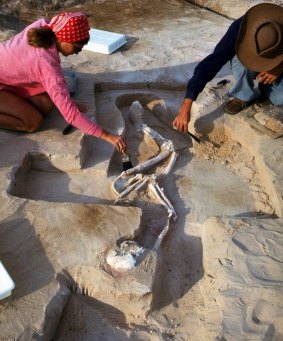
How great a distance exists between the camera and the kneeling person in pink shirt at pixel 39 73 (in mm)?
2836

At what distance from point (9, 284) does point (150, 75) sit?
300 cm

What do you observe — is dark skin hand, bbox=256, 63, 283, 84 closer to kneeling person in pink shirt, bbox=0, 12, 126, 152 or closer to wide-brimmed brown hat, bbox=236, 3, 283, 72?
wide-brimmed brown hat, bbox=236, 3, 283, 72

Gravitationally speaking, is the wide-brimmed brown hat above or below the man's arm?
above

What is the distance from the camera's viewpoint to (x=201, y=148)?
3773 millimetres

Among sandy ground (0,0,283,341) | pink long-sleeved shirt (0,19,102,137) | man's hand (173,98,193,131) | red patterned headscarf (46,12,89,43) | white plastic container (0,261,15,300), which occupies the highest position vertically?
A: red patterned headscarf (46,12,89,43)

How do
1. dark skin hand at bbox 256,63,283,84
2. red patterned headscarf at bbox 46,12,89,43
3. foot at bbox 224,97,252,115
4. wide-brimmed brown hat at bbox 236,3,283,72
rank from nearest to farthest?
red patterned headscarf at bbox 46,12,89,43 → wide-brimmed brown hat at bbox 236,3,283,72 → dark skin hand at bbox 256,63,283,84 → foot at bbox 224,97,252,115

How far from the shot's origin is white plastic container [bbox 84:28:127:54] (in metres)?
4.86

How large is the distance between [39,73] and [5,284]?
159 cm

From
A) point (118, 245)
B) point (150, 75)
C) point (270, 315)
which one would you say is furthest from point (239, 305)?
point (150, 75)

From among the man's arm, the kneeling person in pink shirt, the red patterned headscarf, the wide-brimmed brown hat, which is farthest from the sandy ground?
the red patterned headscarf

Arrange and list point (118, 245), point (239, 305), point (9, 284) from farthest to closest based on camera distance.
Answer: point (118, 245), point (239, 305), point (9, 284)

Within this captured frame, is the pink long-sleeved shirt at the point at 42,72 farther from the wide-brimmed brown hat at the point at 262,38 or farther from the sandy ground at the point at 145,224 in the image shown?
the wide-brimmed brown hat at the point at 262,38

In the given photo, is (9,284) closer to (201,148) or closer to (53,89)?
(53,89)

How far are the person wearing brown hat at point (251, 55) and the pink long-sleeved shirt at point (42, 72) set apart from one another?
2.89ft
